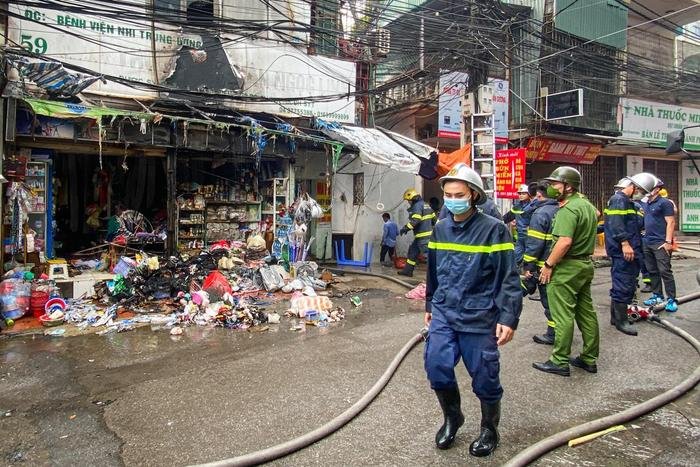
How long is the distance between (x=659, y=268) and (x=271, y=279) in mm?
6437

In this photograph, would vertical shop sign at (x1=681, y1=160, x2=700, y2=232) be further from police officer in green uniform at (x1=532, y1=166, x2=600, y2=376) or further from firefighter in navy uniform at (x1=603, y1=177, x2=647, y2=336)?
police officer in green uniform at (x1=532, y1=166, x2=600, y2=376)

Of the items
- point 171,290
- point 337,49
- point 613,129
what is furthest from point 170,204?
point 613,129

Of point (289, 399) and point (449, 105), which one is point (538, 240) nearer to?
point (289, 399)

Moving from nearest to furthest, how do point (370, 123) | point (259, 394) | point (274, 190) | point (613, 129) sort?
point (259, 394) → point (274, 190) → point (370, 123) → point (613, 129)

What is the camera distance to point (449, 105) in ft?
45.7

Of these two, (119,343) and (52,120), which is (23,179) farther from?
(119,343)

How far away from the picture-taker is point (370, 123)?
13.2 metres

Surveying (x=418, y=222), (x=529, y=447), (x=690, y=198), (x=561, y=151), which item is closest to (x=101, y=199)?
(x=418, y=222)

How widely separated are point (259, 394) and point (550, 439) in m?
2.37

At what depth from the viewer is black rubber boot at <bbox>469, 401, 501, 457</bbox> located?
121 inches

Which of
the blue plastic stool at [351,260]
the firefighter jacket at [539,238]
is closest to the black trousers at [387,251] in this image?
the blue plastic stool at [351,260]

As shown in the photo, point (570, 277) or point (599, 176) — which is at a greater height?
point (599, 176)

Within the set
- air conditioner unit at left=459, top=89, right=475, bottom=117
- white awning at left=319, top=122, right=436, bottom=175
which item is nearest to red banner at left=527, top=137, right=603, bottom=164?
white awning at left=319, top=122, right=436, bottom=175

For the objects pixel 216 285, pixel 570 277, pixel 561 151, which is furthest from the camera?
pixel 561 151
